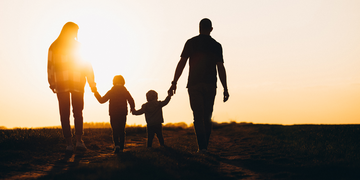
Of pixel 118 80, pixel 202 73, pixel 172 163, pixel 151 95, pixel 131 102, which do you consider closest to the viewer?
pixel 172 163

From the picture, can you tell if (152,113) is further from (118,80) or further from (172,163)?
(172,163)

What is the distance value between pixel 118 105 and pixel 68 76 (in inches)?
63.5

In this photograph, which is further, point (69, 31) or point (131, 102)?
point (131, 102)

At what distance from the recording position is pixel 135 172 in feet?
15.8

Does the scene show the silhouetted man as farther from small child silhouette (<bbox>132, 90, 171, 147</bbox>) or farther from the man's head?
small child silhouette (<bbox>132, 90, 171, 147</bbox>)

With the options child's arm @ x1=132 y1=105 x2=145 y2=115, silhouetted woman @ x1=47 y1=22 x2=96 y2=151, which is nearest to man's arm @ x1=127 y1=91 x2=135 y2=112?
child's arm @ x1=132 y1=105 x2=145 y2=115

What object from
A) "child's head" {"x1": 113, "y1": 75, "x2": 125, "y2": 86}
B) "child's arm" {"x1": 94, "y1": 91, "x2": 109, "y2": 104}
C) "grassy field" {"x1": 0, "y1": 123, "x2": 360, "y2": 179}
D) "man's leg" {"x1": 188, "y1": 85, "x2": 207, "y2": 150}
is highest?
"child's head" {"x1": 113, "y1": 75, "x2": 125, "y2": 86}

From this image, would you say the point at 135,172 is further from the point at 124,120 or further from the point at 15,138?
the point at 15,138

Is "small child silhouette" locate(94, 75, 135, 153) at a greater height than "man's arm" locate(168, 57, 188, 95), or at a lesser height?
lesser

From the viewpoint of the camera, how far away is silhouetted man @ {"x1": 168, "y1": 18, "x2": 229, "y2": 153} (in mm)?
6770

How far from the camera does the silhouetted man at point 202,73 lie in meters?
6.77

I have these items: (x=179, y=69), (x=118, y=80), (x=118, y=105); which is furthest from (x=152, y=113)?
(x=179, y=69)

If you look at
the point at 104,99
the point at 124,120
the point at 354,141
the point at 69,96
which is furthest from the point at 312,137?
the point at 69,96

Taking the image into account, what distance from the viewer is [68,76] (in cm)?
700
